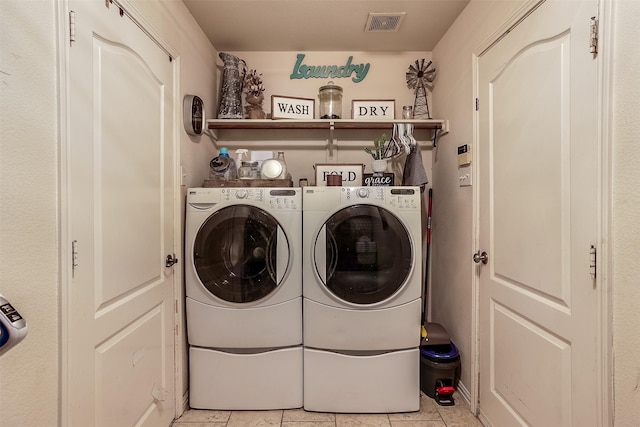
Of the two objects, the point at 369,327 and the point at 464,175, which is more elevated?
the point at 464,175

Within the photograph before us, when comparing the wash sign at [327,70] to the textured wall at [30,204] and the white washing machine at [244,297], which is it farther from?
the textured wall at [30,204]

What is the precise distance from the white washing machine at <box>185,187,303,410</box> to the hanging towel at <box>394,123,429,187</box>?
2.84 ft

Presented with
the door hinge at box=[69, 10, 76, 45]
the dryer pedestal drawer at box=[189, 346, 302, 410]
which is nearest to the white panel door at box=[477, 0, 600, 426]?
the dryer pedestal drawer at box=[189, 346, 302, 410]

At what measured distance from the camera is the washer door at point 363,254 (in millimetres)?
1790

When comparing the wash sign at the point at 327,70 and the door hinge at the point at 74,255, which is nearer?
the door hinge at the point at 74,255

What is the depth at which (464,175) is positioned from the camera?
1.91m

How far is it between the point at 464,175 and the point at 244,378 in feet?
5.91

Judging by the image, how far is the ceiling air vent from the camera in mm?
1986

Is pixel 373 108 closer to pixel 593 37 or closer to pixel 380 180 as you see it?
pixel 380 180

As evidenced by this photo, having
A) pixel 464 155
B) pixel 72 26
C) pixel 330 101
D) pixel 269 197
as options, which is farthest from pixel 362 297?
pixel 72 26

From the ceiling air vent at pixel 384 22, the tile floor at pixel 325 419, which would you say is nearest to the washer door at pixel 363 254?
the tile floor at pixel 325 419

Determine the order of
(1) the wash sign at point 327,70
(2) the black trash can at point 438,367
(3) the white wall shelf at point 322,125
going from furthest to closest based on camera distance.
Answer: (1) the wash sign at point 327,70, (3) the white wall shelf at point 322,125, (2) the black trash can at point 438,367

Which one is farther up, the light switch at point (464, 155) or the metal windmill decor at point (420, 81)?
the metal windmill decor at point (420, 81)

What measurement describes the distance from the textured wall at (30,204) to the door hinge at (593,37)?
1.72 m
